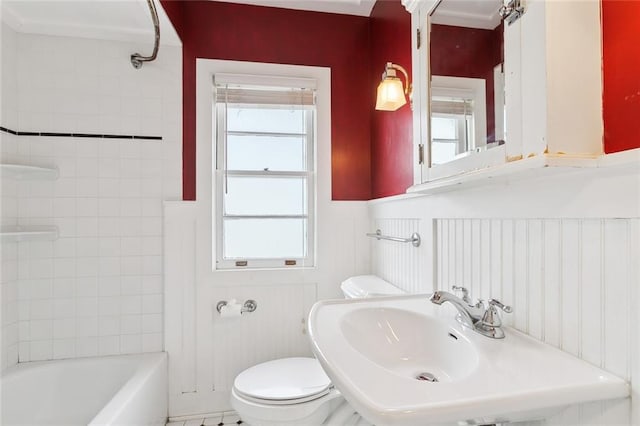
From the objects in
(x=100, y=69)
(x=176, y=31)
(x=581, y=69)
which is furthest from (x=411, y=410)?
(x=100, y=69)

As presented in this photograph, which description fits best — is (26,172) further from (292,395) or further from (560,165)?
(560,165)

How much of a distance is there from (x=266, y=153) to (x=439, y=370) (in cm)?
153

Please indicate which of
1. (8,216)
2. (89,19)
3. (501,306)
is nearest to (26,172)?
(8,216)

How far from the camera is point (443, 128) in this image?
39.7 inches

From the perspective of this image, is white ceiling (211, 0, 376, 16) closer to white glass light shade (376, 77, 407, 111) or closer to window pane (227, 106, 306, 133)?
window pane (227, 106, 306, 133)

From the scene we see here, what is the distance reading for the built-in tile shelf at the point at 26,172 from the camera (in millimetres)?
1570

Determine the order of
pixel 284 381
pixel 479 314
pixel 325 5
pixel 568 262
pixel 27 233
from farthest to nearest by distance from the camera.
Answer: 1. pixel 325 5
2. pixel 27 233
3. pixel 284 381
4. pixel 479 314
5. pixel 568 262

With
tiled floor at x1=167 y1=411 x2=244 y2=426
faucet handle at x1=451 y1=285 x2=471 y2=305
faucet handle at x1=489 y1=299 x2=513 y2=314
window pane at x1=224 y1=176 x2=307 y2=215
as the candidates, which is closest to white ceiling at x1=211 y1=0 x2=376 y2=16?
window pane at x1=224 y1=176 x2=307 y2=215

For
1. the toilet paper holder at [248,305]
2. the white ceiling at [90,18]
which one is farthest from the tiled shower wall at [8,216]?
the toilet paper holder at [248,305]

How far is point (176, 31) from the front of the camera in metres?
1.77

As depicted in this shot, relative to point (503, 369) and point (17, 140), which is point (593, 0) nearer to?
point (503, 369)

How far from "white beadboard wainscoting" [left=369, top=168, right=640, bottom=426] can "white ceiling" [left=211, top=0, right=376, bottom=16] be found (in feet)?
4.97

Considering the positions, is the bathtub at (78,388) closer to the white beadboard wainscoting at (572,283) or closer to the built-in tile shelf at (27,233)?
the built-in tile shelf at (27,233)

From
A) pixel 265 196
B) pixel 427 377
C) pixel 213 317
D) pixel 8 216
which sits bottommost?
pixel 213 317
